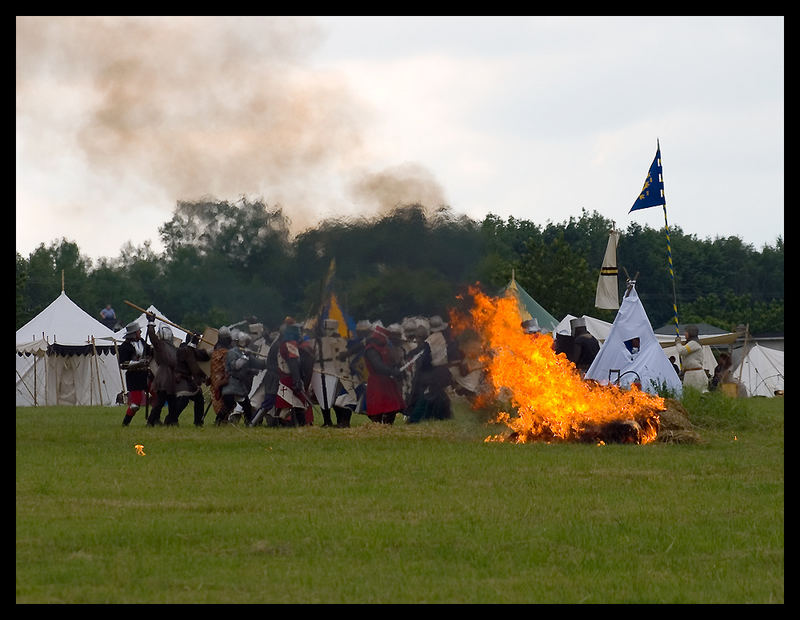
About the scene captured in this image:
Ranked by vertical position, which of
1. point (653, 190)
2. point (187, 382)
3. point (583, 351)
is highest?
point (653, 190)

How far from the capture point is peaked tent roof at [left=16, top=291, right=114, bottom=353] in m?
34.5

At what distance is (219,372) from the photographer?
73.5 feet

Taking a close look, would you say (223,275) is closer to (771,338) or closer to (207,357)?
(207,357)

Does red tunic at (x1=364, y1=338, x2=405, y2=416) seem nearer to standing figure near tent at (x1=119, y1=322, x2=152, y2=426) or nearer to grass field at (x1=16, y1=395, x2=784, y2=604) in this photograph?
grass field at (x1=16, y1=395, x2=784, y2=604)

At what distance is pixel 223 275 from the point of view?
2012cm

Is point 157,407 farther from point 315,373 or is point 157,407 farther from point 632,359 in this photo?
point 632,359

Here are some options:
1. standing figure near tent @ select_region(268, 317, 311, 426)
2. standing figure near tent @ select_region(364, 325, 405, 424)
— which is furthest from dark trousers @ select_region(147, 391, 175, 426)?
standing figure near tent @ select_region(364, 325, 405, 424)

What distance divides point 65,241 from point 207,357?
61.9 metres

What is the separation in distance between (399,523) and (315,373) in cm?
1112

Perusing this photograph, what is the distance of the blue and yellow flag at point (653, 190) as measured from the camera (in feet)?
79.9

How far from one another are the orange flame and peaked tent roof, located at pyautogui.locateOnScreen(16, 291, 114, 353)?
19.5 meters

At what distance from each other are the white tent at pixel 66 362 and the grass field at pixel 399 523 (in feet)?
60.6

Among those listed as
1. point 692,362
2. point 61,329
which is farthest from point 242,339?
point 61,329
